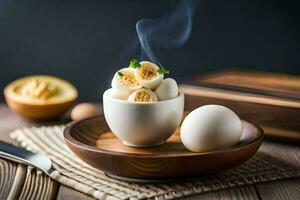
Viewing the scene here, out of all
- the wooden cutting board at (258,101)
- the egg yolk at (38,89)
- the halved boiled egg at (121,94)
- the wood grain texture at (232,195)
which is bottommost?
the egg yolk at (38,89)

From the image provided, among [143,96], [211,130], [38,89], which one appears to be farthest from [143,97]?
[38,89]

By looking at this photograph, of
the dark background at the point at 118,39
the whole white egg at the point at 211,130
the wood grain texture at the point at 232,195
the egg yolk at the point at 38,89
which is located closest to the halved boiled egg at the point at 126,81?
the whole white egg at the point at 211,130

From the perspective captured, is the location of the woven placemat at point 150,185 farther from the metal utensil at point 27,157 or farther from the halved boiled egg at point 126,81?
the halved boiled egg at point 126,81

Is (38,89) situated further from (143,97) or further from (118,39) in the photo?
(143,97)

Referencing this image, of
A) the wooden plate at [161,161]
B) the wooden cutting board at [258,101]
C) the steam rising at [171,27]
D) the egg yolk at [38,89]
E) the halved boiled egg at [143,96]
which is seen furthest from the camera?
the steam rising at [171,27]

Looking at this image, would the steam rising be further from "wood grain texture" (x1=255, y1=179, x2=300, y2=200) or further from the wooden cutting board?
"wood grain texture" (x1=255, y1=179, x2=300, y2=200)
